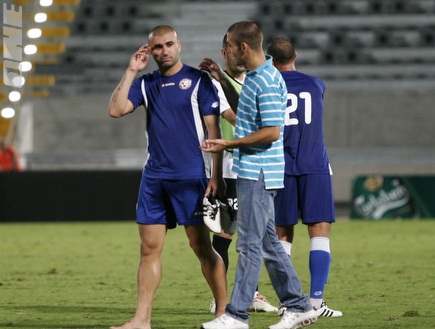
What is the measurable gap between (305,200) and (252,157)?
4.43ft

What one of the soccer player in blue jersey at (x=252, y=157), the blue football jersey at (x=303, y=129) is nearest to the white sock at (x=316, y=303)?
the blue football jersey at (x=303, y=129)

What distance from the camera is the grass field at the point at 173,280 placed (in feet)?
23.2

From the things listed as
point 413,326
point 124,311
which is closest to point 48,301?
point 124,311

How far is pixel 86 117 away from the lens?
2423cm

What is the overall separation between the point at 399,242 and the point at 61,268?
5.31 meters

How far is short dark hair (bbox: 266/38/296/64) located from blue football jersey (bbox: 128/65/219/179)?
1009mm

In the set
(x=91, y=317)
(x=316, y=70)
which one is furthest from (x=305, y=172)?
(x=316, y=70)

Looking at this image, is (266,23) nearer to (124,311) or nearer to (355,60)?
(355,60)

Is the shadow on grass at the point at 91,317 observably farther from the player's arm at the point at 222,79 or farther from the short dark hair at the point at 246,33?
the short dark hair at the point at 246,33

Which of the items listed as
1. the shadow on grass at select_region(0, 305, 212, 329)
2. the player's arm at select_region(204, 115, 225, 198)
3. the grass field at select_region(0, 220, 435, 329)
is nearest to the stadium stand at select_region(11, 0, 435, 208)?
the grass field at select_region(0, 220, 435, 329)

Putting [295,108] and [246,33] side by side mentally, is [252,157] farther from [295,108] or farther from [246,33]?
[295,108]

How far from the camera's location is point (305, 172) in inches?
290

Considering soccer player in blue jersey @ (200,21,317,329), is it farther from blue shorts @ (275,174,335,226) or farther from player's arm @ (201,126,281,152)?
blue shorts @ (275,174,335,226)

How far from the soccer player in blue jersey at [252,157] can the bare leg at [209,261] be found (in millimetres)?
505
